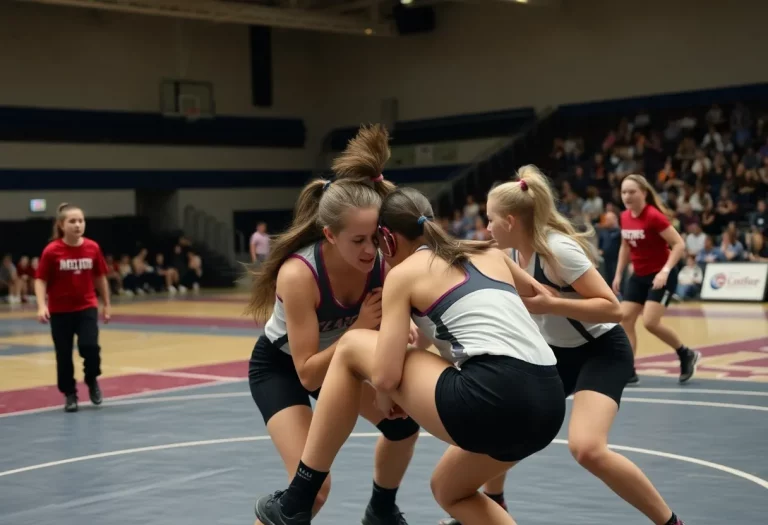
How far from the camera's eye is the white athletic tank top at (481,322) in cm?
396

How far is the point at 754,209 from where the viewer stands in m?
22.1

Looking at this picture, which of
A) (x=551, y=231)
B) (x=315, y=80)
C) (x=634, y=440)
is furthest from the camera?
(x=315, y=80)

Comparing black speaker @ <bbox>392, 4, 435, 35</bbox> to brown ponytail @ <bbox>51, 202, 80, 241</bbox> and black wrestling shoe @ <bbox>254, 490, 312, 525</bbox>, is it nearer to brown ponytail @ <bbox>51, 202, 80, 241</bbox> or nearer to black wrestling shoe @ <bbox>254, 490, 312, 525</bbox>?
brown ponytail @ <bbox>51, 202, 80, 241</bbox>

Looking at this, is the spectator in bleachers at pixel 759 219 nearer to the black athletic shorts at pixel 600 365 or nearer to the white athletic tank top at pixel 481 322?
the black athletic shorts at pixel 600 365

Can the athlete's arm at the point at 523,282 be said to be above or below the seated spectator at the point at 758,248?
above

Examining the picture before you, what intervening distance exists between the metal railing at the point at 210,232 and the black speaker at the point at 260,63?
169 inches

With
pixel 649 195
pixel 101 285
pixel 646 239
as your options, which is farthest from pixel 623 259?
pixel 101 285

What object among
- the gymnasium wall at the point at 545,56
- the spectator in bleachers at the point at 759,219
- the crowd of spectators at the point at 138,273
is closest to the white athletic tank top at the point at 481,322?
the spectator in bleachers at the point at 759,219

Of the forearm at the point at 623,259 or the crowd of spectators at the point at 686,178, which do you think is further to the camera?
the crowd of spectators at the point at 686,178

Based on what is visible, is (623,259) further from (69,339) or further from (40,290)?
(40,290)

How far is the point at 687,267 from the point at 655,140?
6537 millimetres

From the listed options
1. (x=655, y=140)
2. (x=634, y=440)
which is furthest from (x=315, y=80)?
(x=634, y=440)

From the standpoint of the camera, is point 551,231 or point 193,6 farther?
point 193,6

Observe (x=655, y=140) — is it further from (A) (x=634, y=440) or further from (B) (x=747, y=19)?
(A) (x=634, y=440)
